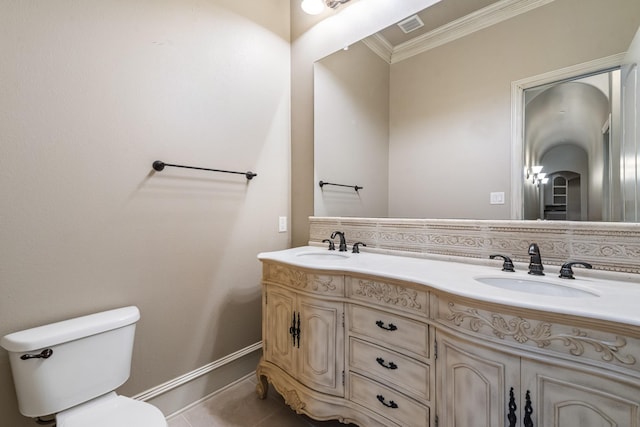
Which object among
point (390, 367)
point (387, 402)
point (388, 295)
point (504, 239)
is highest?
point (504, 239)

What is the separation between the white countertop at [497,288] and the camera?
27.3 inches

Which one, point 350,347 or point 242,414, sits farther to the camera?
point 242,414

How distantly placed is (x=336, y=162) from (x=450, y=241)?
0.95 m

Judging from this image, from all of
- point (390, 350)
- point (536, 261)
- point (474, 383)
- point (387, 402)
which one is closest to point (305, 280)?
point (390, 350)

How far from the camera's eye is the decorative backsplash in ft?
3.28

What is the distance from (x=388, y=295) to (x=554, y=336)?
1.66ft

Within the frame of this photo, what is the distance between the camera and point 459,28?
1.46m

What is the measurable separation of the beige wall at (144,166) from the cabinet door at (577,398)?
60.3 inches

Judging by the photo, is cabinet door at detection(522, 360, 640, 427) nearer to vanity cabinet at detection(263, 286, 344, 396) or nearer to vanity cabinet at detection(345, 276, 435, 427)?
vanity cabinet at detection(345, 276, 435, 427)

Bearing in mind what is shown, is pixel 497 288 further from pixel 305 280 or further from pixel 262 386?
pixel 262 386

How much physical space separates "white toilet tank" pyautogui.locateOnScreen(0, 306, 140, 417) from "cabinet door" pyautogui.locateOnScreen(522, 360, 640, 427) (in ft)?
4.92

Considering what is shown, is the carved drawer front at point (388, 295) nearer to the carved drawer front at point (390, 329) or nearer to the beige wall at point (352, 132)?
the carved drawer front at point (390, 329)

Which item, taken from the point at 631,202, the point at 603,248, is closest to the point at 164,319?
the point at 603,248

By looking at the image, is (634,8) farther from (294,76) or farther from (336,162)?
(294,76)
